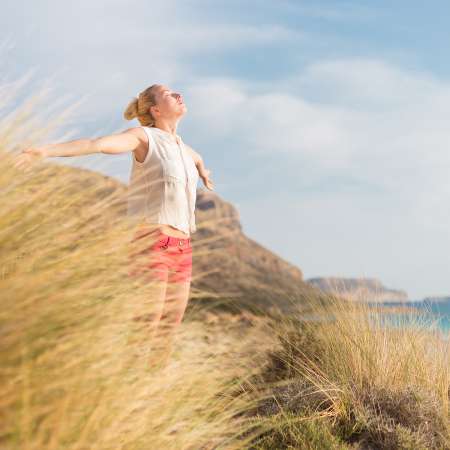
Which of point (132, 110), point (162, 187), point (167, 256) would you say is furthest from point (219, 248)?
point (132, 110)

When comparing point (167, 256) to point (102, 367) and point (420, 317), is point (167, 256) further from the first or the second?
point (420, 317)

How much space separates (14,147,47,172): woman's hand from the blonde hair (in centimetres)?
108

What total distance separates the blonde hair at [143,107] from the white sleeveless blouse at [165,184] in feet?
0.63

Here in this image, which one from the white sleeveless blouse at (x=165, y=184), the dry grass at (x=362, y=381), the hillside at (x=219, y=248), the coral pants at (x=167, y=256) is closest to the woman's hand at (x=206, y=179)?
the hillside at (x=219, y=248)

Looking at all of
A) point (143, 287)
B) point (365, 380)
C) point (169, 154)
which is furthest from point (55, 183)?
point (365, 380)

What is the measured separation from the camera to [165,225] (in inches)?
143

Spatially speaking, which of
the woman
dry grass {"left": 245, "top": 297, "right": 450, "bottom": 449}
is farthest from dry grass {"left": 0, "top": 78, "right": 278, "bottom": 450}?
dry grass {"left": 245, "top": 297, "right": 450, "bottom": 449}

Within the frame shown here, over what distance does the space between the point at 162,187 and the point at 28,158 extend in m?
0.87

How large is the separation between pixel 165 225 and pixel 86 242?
2.72ft

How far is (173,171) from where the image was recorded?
3.79 meters

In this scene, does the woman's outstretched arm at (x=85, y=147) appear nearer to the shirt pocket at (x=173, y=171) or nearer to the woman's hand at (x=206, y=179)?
the shirt pocket at (x=173, y=171)

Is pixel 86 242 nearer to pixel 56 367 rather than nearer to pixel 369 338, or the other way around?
pixel 56 367

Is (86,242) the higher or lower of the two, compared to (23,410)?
higher

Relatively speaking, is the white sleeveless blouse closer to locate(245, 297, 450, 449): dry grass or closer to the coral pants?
the coral pants
